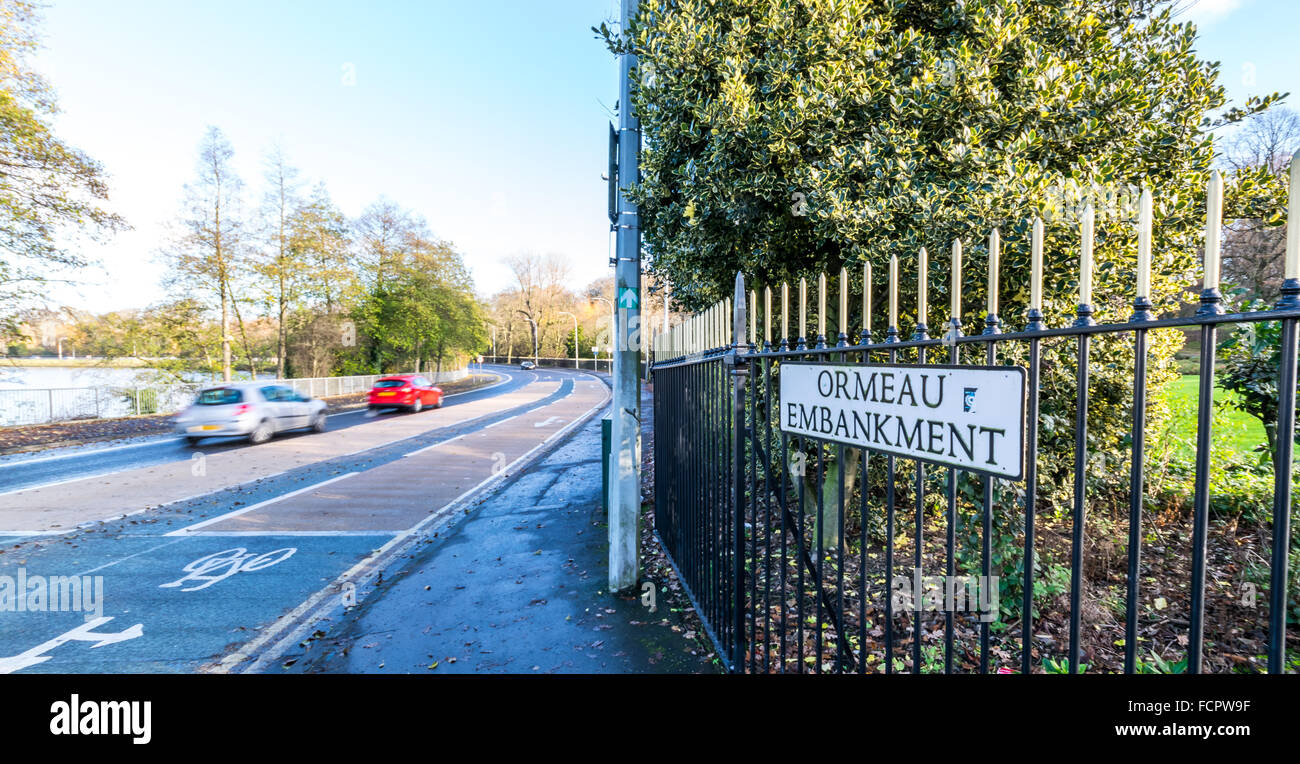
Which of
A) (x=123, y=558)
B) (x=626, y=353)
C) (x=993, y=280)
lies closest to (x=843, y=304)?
(x=993, y=280)

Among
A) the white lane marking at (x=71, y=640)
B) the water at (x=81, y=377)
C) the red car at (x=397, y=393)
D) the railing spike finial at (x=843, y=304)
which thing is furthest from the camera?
the red car at (x=397, y=393)

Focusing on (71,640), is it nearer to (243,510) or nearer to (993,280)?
(243,510)

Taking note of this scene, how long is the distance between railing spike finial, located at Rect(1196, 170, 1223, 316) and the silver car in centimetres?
1667

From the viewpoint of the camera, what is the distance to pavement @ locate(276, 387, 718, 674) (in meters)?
3.85

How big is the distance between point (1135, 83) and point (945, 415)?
3710 mm

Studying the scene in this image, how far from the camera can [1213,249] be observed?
3.96 ft

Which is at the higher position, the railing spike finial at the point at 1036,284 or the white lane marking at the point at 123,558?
the railing spike finial at the point at 1036,284

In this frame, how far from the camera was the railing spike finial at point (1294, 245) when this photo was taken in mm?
1123

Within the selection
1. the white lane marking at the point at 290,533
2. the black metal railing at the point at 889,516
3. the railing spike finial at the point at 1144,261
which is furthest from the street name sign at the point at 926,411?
the white lane marking at the point at 290,533

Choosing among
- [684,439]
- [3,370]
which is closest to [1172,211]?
[684,439]

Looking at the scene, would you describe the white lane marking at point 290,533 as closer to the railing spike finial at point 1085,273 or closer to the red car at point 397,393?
the railing spike finial at point 1085,273

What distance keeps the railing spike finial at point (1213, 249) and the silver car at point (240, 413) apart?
16669mm

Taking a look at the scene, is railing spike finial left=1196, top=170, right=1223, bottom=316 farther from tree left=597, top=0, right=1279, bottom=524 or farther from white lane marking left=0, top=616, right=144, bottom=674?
white lane marking left=0, top=616, right=144, bottom=674

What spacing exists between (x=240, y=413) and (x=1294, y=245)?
16.8 meters
